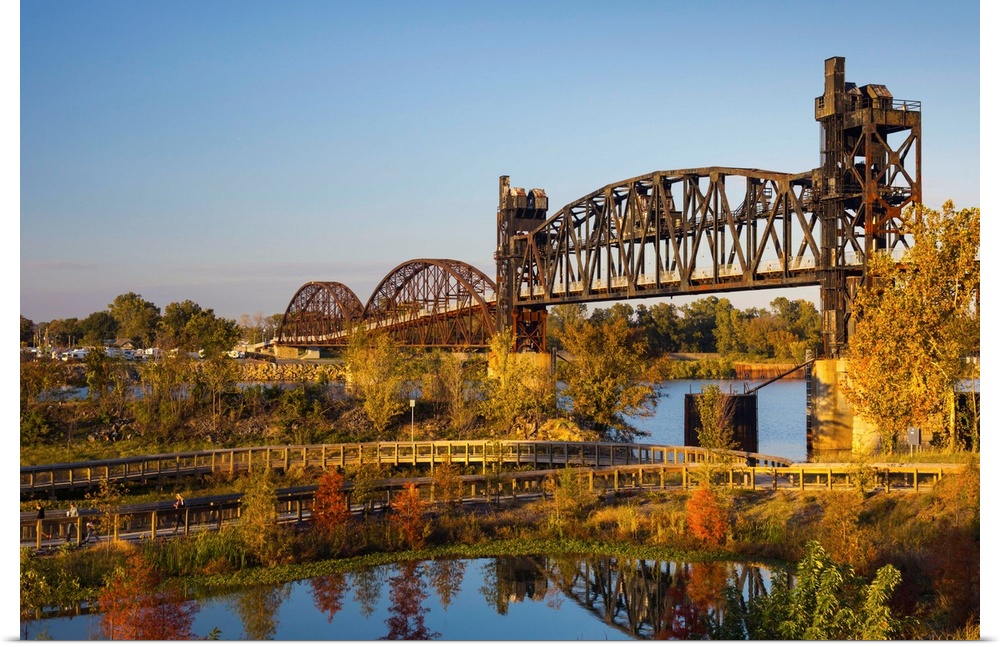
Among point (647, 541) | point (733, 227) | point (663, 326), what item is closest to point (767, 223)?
point (733, 227)

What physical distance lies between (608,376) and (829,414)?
10.8 meters

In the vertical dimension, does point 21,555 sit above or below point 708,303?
below

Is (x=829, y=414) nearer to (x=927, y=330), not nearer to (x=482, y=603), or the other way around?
(x=927, y=330)

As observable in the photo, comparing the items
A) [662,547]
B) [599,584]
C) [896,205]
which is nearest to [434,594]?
[599,584]

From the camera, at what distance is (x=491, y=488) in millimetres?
36906

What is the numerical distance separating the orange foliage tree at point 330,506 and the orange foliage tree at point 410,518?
1539 mm

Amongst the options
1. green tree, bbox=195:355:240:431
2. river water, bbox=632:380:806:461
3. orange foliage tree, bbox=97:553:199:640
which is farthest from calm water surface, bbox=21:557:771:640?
green tree, bbox=195:355:240:431

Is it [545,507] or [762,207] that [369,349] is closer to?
[762,207]

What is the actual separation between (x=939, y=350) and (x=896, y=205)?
43.5 feet

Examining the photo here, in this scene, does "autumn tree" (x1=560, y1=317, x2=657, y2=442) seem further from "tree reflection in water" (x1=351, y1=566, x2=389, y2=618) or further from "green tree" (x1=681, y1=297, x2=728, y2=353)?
"green tree" (x1=681, y1=297, x2=728, y2=353)

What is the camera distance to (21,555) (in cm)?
2403

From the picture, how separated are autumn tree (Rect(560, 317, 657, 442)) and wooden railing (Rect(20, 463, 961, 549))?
1385cm

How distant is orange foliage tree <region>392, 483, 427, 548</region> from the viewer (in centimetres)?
2922

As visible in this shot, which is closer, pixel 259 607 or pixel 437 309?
pixel 259 607
